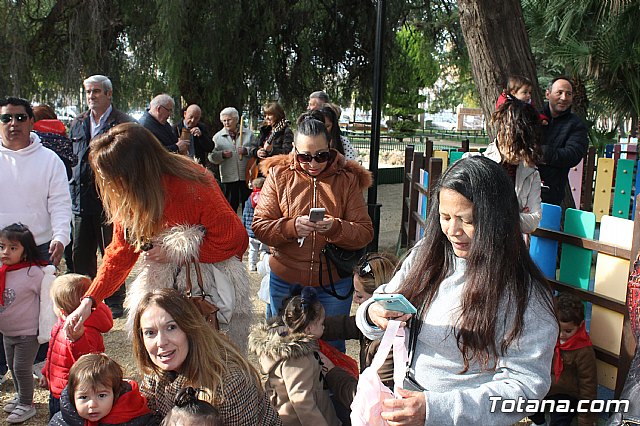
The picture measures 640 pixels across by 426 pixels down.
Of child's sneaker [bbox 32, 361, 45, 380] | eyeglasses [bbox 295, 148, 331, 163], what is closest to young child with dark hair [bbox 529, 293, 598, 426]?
eyeglasses [bbox 295, 148, 331, 163]

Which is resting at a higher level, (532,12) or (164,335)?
(532,12)

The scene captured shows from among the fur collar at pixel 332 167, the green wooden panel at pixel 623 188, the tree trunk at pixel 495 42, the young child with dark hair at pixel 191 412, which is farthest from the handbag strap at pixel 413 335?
the green wooden panel at pixel 623 188

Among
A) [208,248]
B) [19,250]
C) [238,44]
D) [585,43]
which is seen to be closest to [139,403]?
[208,248]

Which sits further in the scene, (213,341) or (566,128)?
(566,128)

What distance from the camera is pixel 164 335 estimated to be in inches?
99.3

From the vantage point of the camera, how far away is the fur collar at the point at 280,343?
2.80m

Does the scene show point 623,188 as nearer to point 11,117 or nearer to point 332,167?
point 332,167

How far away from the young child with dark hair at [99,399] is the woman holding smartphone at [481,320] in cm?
132

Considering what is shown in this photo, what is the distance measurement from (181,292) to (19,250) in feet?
4.29

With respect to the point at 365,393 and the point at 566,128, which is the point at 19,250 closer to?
the point at 365,393

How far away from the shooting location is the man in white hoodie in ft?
13.1

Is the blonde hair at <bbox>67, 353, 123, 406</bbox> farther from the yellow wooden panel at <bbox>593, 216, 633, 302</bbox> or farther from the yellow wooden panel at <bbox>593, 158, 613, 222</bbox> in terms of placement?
the yellow wooden panel at <bbox>593, 158, 613, 222</bbox>

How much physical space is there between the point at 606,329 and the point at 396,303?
1790 mm

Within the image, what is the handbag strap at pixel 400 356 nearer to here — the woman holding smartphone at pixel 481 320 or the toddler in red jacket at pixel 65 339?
the woman holding smartphone at pixel 481 320
